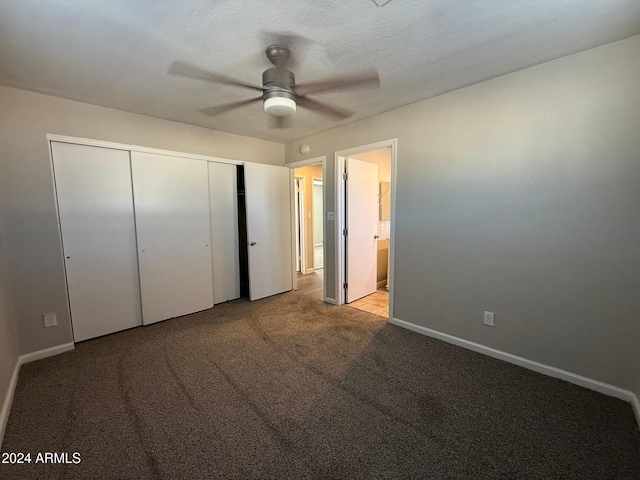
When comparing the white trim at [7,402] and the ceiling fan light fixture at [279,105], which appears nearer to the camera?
the white trim at [7,402]

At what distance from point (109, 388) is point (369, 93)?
3.23 meters

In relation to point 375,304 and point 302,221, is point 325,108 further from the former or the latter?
point 302,221

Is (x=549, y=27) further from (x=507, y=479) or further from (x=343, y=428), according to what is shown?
(x=343, y=428)

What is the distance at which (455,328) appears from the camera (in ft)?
8.46

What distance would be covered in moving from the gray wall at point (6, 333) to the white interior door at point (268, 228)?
2.23 metres

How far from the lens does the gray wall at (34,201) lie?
2.24 metres

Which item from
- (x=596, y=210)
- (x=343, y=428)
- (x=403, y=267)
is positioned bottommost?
(x=343, y=428)

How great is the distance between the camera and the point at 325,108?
8.91ft

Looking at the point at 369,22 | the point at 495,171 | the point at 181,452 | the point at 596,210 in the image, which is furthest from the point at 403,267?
the point at 181,452

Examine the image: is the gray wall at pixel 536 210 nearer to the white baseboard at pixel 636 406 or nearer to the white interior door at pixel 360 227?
the white baseboard at pixel 636 406

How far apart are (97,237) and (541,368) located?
424 cm

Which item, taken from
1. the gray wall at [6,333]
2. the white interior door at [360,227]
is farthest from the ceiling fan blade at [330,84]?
the gray wall at [6,333]

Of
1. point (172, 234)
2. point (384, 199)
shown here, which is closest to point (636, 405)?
point (384, 199)

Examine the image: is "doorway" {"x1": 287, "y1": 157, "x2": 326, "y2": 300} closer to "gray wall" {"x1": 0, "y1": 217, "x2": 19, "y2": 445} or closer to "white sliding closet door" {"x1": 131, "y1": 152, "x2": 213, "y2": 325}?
"white sliding closet door" {"x1": 131, "y1": 152, "x2": 213, "y2": 325}
